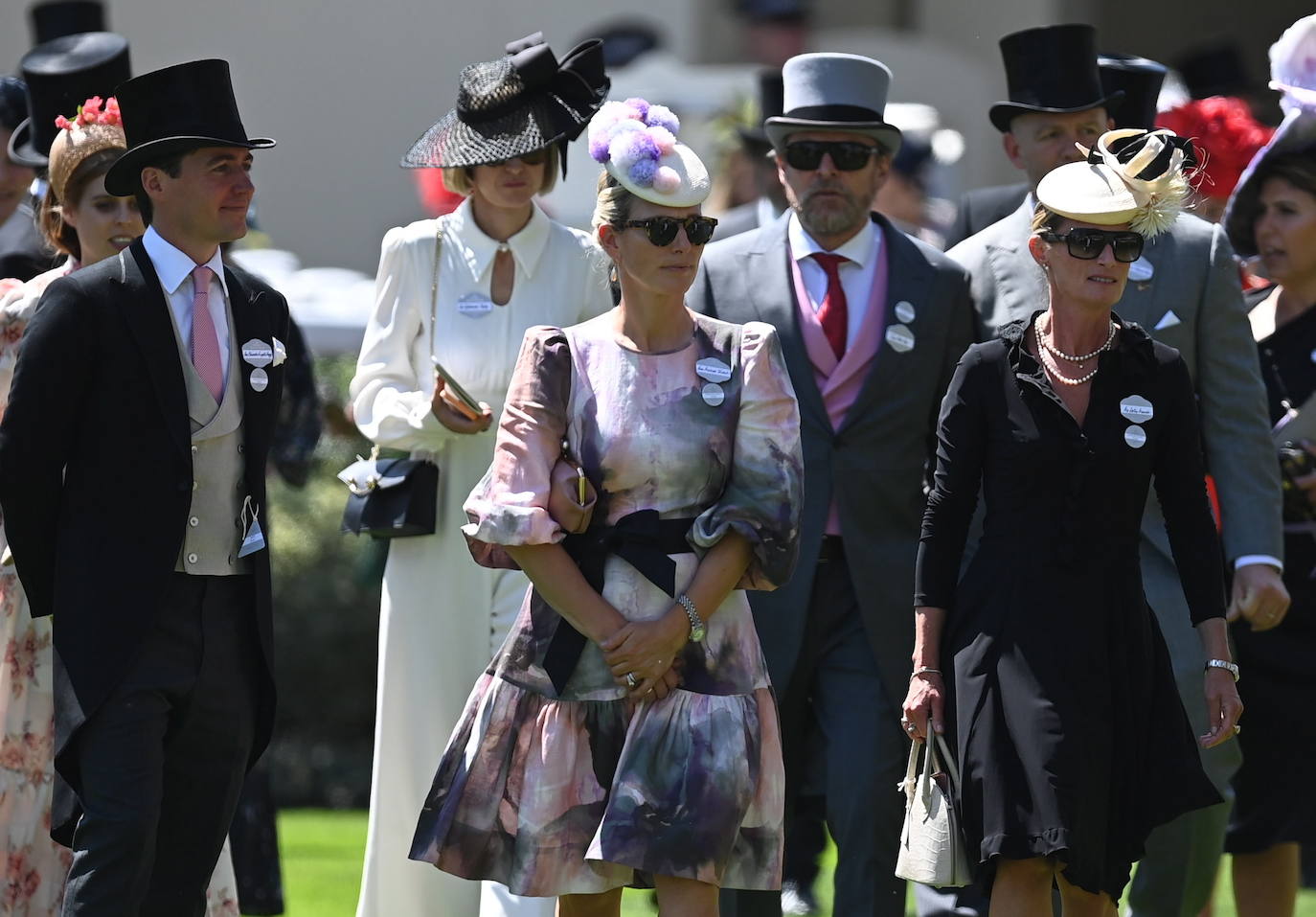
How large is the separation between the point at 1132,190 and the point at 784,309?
135 cm

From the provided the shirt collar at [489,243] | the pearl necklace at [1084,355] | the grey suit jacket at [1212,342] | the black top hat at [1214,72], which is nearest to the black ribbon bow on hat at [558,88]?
the shirt collar at [489,243]

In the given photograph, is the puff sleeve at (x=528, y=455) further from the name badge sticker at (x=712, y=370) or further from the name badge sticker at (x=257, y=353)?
the name badge sticker at (x=257, y=353)

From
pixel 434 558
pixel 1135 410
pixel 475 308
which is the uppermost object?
pixel 475 308

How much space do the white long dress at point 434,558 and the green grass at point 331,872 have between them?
Answer: 6.01ft

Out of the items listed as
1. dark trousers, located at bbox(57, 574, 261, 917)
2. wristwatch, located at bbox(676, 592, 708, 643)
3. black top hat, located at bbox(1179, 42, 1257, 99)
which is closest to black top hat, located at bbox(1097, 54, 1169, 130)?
wristwatch, located at bbox(676, 592, 708, 643)

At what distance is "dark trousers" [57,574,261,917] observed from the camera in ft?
18.4

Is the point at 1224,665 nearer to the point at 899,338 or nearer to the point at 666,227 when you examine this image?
the point at 899,338

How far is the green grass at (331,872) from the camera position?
357 inches

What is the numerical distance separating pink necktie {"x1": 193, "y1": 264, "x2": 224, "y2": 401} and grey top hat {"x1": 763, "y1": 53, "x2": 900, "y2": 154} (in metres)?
1.92

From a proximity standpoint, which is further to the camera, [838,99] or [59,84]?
[59,84]

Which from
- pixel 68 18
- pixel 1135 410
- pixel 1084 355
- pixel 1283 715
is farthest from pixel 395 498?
pixel 68 18

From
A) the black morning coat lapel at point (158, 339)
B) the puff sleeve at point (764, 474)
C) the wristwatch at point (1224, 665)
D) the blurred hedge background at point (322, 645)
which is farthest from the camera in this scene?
the blurred hedge background at point (322, 645)

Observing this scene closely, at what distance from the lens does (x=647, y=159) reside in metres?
5.66

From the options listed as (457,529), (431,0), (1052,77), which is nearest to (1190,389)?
(1052,77)
